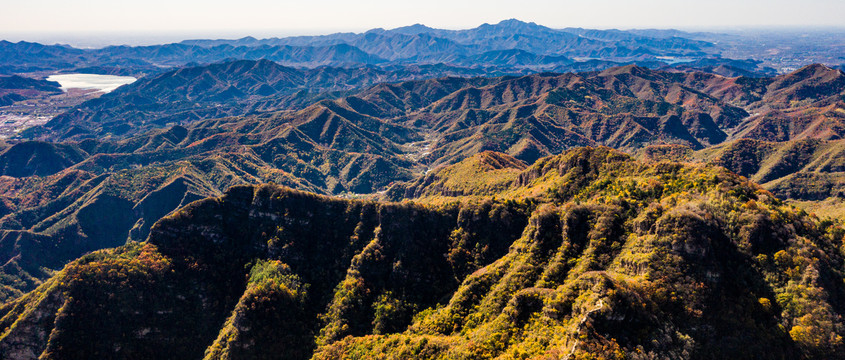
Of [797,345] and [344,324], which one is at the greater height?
[797,345]

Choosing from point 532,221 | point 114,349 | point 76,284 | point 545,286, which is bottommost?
point 114,349

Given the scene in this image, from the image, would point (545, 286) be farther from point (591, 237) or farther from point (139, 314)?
point (139, 314)

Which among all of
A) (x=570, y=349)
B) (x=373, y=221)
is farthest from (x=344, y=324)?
(x=570, y=349)

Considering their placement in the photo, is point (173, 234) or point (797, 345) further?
point (173, 234)

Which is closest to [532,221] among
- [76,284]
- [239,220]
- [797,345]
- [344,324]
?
[797,345]

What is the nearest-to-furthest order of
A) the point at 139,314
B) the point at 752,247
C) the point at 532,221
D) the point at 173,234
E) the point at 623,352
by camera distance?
the point at 623,352
the point at 752,247
the point at 532,221
the point at 139,314
the point at 173,234

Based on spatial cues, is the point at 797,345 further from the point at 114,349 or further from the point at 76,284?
the point at 76,284

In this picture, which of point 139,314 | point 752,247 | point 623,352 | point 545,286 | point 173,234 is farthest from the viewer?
point 173,234
